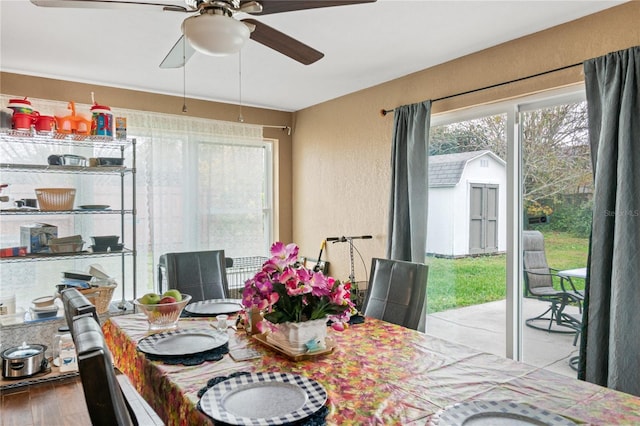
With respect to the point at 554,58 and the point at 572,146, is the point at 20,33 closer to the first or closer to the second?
the point at 554,58

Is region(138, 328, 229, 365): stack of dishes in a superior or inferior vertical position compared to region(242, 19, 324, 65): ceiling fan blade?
inferior

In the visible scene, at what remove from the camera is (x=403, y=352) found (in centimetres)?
161

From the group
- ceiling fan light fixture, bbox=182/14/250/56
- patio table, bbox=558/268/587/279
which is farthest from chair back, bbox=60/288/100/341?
patio table, bbox=558/268/587/279

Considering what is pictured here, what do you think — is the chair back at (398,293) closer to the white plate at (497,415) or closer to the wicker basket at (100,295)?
the white plate at (497,415)

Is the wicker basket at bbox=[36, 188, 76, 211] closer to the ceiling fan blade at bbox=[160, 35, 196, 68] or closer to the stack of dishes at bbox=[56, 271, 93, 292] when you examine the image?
the stack of dishes at bbox=[56, 271, 93, 292]

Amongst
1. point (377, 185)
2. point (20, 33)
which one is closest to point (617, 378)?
point (377, 185)

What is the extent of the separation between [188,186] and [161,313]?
2538mm

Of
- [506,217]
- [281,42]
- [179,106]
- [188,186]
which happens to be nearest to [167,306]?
[281,42]

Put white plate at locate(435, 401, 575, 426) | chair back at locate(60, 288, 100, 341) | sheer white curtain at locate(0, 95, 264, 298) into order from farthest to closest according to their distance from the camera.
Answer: sheer white curtain at locate(0, 95, 264, 298) → chair back at locate(60, 288, 100, 341) → white plate at locate(435, 401, 575, 426)

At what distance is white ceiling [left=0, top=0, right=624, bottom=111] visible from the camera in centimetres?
239

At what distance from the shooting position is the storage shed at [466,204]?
3.02 meters

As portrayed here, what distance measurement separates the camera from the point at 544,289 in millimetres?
2805

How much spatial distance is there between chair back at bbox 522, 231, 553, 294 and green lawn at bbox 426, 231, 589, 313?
0.15ft

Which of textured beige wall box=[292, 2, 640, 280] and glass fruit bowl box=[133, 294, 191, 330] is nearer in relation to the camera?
glass fruit bowl box=[133, 294, 191, 330]
